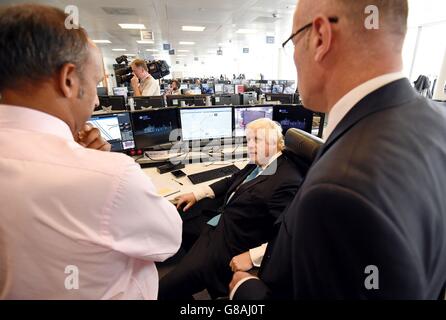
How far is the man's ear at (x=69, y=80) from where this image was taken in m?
0.55

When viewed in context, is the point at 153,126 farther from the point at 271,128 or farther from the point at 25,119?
the point at 25,119

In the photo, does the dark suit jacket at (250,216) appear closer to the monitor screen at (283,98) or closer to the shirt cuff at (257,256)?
the shirt cuff at (257,256)

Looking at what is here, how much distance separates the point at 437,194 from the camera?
44 cm

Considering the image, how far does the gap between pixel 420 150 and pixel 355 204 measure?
0.19m

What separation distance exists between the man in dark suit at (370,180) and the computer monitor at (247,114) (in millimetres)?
1805

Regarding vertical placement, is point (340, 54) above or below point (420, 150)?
above

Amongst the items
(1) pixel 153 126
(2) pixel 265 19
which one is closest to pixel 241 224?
(1) pixel 153 126

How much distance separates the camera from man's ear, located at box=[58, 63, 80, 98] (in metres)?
0.55

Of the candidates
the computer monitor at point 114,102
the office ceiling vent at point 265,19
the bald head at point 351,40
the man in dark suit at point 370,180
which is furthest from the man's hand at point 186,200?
the office ceiling vent at point 265,19

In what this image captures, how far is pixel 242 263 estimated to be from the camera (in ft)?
3.85

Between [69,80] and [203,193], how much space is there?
125 cm
